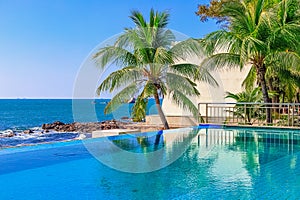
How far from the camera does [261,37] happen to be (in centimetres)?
1009

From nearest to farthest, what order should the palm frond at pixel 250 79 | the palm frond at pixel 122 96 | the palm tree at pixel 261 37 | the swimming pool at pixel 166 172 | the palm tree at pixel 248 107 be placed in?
the swimming pool at pixel 166 172 → the palm tree at pixel 261 37 → the palm frond at pixel 122 96 → the palm tree at pixel 248 107 → the palm frond at pixel 250 79

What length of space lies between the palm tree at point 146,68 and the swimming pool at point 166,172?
2073mm

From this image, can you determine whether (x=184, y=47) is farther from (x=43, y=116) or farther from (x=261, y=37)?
(x=43, y=116)

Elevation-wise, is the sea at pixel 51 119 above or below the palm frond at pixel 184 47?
below

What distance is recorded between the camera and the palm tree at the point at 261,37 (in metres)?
9.59

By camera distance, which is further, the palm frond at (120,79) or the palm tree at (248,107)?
the palm tree at (248,107)

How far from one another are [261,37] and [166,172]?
6630 millimetres

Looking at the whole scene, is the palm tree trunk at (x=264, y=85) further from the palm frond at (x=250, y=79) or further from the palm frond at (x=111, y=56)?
the palm frond at (x=111, y=56)

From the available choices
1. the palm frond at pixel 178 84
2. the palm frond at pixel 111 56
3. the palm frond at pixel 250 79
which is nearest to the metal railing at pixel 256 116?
the palm frond at pixel 250 79

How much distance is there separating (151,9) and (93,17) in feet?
22.8

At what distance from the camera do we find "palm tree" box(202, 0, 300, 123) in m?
9.59

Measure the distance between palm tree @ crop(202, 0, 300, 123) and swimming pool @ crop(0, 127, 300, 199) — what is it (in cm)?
267

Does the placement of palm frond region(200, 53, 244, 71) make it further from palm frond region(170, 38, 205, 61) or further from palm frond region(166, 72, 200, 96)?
palm frond region(166, 72, 200, 96)

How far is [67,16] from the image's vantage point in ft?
62.5
